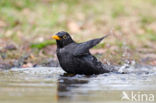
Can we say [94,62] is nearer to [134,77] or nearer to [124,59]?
[134,77]

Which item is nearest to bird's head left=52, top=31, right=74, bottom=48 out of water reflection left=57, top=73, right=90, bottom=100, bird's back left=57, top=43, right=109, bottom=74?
bird's back left=57, top=43, right=109, bottom=74

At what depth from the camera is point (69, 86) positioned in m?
6.47

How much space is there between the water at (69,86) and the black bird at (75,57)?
154mm

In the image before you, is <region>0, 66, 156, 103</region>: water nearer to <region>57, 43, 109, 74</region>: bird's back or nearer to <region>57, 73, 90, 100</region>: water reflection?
<region>57, 73, 90, 100</region>: water reflection

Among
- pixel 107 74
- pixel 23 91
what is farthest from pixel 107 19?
pixel 23 91

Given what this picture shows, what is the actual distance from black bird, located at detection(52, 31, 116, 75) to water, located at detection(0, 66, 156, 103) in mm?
154

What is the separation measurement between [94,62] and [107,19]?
4839mm

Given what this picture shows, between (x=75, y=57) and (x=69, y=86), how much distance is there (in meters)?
1.25

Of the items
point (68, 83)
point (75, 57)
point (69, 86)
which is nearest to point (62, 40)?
point (75, 57)

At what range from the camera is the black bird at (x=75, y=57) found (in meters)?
7.61

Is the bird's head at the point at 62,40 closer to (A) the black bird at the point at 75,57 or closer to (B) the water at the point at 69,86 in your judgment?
(A) the black bird at the point at 75,57

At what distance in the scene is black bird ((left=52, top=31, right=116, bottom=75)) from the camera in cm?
761

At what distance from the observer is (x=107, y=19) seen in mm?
12672

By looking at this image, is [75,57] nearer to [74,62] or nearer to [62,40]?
[74,62]
